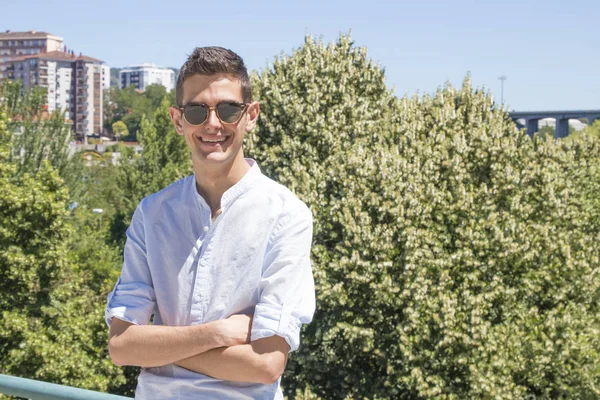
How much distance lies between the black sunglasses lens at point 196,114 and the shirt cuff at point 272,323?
0.58 m

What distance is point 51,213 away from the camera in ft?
57.1

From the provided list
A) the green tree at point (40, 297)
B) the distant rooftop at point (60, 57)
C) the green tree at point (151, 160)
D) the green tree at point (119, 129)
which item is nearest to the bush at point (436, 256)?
the green tree at point (40, 297)

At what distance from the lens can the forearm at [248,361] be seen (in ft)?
6.54

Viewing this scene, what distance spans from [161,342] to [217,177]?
0.50 meters

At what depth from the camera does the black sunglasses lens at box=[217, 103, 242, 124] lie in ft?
7.16

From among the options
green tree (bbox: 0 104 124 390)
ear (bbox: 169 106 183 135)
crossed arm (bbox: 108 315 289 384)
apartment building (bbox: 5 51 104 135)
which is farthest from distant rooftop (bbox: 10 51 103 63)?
crossed arm (bbox: 108 315 289 384)

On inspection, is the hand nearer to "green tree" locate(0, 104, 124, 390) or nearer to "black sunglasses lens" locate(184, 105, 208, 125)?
"black sunglasses lens" locate(184, 105, 208, 125)

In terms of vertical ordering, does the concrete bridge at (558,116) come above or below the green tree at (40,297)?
above

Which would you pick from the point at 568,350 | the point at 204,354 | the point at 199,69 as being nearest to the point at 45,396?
the point at 204,354

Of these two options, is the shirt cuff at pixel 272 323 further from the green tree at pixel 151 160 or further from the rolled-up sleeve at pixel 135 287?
the green tree at pixel 151 160

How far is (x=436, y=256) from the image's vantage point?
589 inches

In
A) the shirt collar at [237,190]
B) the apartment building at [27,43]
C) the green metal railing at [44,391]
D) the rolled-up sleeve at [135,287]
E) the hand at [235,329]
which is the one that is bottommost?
the green metal railing at [44,391]

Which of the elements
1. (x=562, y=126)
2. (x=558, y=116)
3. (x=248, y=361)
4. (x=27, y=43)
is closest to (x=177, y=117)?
(x=248, y=361)

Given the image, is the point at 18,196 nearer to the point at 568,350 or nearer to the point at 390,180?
the point at 390,180
